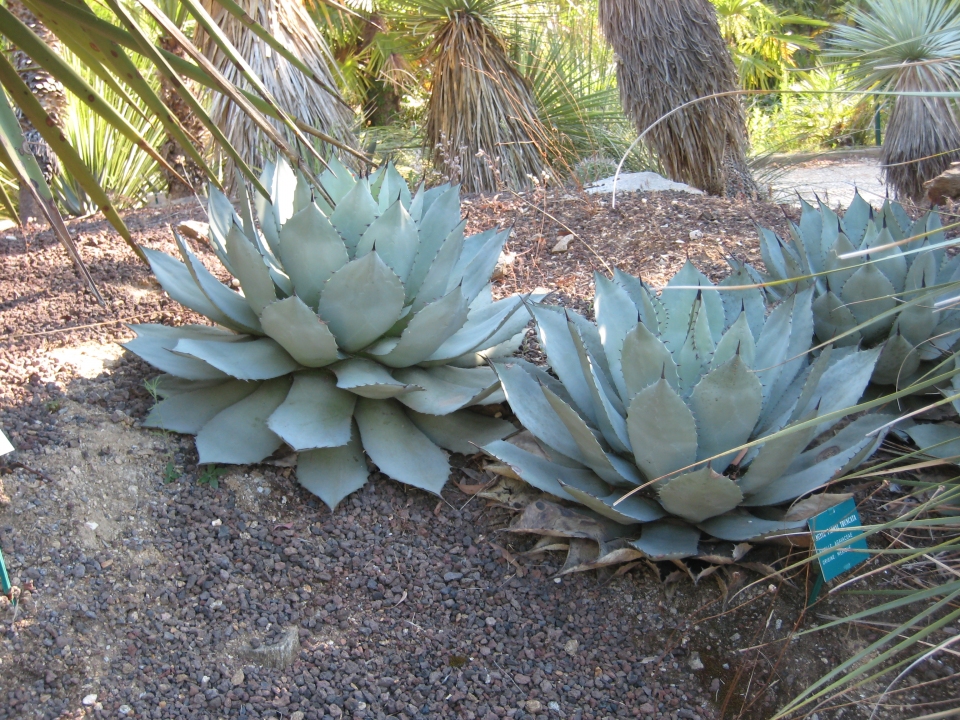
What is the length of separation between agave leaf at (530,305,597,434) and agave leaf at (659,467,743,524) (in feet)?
1.13

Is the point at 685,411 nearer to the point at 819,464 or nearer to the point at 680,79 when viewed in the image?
the point at 819,464

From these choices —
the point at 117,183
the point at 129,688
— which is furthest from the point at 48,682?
the point at 117,183

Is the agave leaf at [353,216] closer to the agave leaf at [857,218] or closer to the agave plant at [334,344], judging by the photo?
the agave plant at [334,344]

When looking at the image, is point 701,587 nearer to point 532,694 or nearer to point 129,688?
point 532,694

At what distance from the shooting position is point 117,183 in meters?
5.63

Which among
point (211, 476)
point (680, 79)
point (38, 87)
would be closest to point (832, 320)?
point (211, 476)

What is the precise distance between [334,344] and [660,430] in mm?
940

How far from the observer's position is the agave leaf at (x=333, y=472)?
2.22 metres

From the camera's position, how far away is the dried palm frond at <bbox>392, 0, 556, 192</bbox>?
6.65 meters

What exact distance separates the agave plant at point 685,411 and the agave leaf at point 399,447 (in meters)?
0.26

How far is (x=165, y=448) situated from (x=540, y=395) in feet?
3.56

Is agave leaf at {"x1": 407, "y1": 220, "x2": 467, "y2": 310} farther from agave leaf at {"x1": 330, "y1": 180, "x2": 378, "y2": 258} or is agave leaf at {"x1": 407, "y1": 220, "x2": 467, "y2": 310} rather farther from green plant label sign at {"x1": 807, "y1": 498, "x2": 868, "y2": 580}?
green plant label sign at {"x1": 807, "y1": 498, "x2": 868, "y2": 580}

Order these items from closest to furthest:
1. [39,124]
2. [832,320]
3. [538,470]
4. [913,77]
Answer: [39,124], [538,470], [832,320], [913,77]

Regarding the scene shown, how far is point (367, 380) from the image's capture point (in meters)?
2.26
